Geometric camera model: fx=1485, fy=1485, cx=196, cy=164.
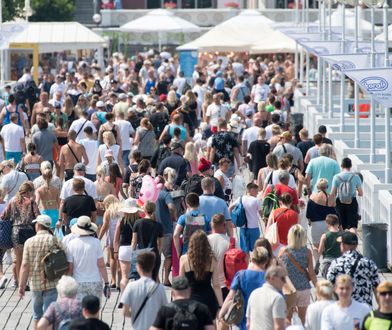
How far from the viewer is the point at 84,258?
48.1ft

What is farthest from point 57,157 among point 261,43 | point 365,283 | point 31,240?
point 261,43

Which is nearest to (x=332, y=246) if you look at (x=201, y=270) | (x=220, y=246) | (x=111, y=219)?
(x=220, y=246)

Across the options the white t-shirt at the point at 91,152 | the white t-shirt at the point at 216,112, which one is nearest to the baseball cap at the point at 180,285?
the white t-shirt at the point at 91,152

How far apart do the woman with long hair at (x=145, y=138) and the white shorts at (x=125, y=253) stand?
8331mm

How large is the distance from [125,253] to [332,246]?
7.64ft

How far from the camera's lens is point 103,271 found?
14.8m

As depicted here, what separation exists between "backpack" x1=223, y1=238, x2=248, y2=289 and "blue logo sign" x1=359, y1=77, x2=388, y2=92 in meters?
5.61

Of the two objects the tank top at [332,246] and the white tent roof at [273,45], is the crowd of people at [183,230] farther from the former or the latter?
the white tent roof at [273,45]

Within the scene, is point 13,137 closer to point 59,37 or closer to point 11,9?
point 59,37

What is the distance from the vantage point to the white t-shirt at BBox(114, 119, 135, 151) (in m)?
25.6

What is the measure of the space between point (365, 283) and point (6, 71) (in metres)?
36.5

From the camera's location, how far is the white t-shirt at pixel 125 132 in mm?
25594

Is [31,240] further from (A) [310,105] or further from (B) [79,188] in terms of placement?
(A) [310,105]

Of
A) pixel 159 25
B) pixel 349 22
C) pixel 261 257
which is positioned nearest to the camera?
pixel 261 257
